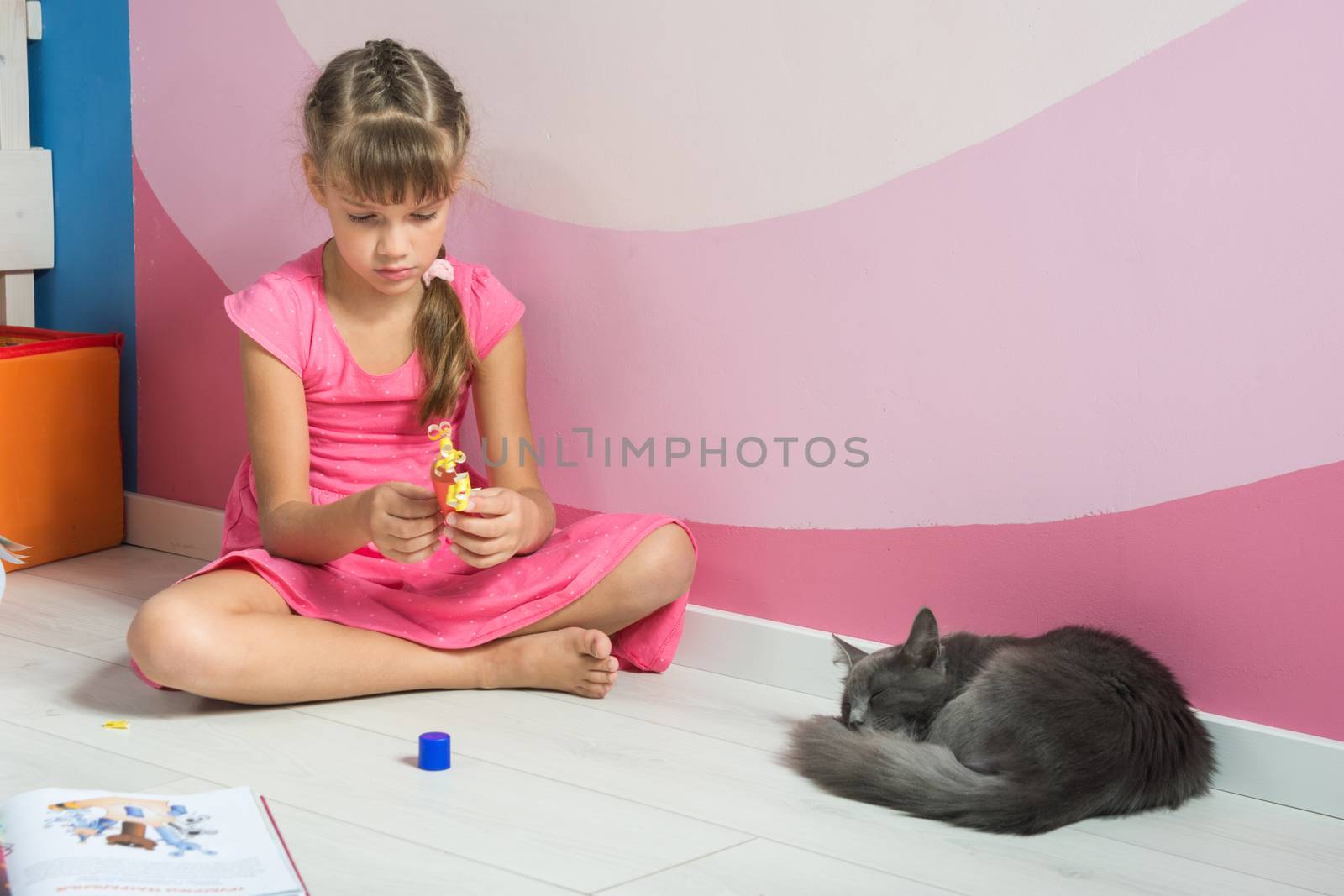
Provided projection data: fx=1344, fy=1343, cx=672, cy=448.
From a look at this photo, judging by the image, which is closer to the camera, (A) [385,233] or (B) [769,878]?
(B) [769,878]

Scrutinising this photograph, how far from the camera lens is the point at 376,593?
1.51 meters

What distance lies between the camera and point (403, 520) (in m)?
1.33

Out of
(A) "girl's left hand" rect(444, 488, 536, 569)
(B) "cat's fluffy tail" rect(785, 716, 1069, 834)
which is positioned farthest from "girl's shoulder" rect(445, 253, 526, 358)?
(B) "cat's fluffy tail" rect(785, 716, 1069, 834)

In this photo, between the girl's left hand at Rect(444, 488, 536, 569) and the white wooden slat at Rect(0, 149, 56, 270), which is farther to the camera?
the white wooden slat at Rect(0, 149, 56, 270)

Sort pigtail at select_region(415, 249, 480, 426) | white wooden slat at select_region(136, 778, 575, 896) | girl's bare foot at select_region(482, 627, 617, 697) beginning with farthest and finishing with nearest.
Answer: pigtail at select_region(415, 249, 480, 426) → girl's bare foot at select_region(482, 627, 617, 697) → white wooden slat at select_region(136, 778, 575, 896)

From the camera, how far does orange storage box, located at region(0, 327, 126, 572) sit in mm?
1865

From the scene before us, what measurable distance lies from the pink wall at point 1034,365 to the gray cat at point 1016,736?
111 millimetres

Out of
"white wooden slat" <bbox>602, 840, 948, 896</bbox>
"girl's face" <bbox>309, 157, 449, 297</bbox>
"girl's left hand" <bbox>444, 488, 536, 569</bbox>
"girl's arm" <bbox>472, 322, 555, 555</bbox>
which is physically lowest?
"white wooden slat" <bbox>602, 840, 948, 896</bbox>

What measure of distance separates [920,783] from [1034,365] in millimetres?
444

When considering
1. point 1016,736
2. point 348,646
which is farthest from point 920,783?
point 348,646

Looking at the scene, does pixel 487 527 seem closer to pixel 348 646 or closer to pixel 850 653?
pixel 348 646

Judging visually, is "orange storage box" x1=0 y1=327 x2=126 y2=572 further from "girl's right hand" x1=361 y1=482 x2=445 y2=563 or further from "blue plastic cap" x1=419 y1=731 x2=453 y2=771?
"blue plastic cap" x1=419 y1=731 x2=453 y2=771

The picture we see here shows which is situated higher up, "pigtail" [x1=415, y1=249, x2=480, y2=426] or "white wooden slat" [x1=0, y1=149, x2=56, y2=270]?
"white wooden slat" [x1=0, y1=149, x2=56, y2=270]

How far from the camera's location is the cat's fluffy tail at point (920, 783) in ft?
3.71
